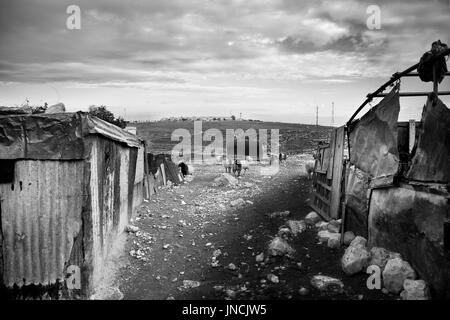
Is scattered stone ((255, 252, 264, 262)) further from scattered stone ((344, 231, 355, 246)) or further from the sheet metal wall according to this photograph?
the sheet metal wall

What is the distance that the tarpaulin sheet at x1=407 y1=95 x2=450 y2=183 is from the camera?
3.89m

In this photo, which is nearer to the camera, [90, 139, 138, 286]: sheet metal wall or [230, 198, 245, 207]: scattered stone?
[90, 139, 138, 286]: sheet metal wall

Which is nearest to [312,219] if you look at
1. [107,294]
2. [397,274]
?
[397,274]

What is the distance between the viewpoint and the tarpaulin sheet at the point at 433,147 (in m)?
3.89

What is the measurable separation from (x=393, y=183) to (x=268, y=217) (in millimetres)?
3686

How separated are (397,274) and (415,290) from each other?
12.1 inches

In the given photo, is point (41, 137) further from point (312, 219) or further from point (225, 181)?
point (225, 181)

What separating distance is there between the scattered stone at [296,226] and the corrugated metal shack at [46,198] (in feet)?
13.7

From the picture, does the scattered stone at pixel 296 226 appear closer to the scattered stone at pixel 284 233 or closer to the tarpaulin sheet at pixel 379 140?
the scattered stone at pixel 284 233

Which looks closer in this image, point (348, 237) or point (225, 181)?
point (348, 237)

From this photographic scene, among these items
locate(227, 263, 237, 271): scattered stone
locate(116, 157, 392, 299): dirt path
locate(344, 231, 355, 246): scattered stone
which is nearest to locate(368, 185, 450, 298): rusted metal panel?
locate(344, 231, 355, 246): scattered stone

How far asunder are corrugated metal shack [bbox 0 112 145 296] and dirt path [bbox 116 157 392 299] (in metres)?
1.05

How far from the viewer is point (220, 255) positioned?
19.5 feet

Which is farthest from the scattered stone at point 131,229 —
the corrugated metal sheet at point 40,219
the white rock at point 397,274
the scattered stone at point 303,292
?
the white rock at point 397,274
